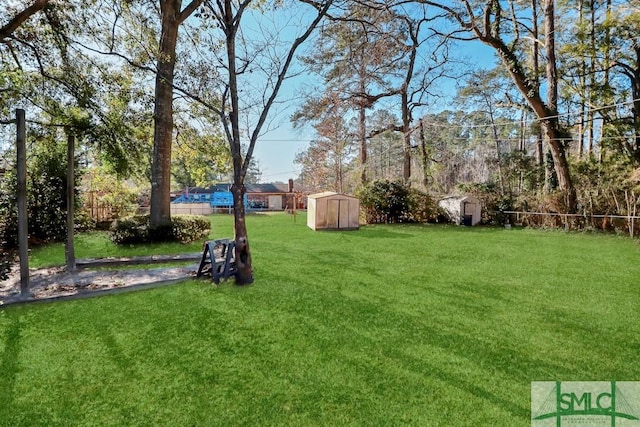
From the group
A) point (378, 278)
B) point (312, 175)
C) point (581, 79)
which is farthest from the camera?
point (312, 175)

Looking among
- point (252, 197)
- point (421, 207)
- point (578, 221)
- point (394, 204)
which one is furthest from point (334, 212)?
point (252, 197)

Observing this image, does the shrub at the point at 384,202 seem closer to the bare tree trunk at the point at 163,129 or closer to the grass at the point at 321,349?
the bare tree trunk at the point at 163,129

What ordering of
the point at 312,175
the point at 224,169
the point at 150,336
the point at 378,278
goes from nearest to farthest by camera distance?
the point at 150,336
the point at 378,278
the point at 224,169
the point at 312,175

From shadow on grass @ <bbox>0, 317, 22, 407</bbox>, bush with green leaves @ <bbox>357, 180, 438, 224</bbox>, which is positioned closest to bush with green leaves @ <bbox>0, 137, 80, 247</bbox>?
shadow on grass @ <bbox>0, 317, 22, 407</bbox>

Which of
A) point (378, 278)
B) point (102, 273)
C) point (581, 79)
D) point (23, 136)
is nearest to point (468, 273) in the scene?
point (378, 278)

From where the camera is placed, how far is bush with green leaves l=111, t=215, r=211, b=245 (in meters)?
7.93

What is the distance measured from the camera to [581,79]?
1436 centimetres

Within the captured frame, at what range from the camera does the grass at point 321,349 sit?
205 centimetres

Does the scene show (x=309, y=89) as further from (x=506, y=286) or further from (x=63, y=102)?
(x=506, y=286)

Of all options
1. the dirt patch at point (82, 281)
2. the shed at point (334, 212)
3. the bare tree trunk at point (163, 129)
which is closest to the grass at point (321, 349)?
the dirt patch at point (82, 281)

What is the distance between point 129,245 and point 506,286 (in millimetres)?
7755

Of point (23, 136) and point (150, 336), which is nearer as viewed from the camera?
point (150, 336)

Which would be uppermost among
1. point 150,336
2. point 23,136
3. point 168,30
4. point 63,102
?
point 168,30

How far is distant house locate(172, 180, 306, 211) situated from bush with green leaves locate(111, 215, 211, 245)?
15476 mm
